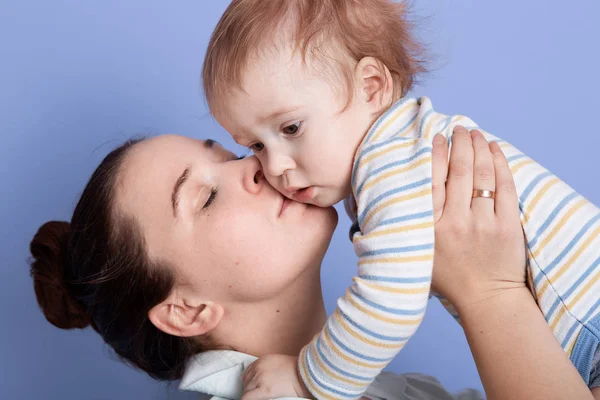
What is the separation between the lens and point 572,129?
300 centimetres

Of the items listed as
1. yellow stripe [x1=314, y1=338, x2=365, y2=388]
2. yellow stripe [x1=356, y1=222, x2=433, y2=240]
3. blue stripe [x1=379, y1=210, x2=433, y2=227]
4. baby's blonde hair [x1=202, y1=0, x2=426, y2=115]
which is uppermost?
baby's blonde hair [x1=202, y1=0, x2=426, y2=115]

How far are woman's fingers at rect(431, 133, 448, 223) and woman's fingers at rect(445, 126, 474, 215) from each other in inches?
0.6

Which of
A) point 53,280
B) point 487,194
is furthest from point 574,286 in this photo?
point 53,280

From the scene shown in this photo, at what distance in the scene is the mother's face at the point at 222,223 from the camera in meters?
1.67

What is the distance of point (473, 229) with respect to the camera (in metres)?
1.51

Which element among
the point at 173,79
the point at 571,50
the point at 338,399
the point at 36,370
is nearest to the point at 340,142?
the point at 338,399

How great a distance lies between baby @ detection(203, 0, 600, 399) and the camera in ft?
4.69

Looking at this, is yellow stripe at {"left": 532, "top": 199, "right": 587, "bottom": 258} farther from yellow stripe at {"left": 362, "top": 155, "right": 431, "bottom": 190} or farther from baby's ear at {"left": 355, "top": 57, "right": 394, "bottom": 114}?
baby's ear at {"left": 355, "top": 57, "right": 394, "bottom": 114}

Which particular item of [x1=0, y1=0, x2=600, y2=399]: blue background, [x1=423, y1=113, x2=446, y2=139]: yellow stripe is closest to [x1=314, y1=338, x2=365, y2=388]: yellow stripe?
[x1=423, y1=113, x2=446, y2=139]: yellow stripe

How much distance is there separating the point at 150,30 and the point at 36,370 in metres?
1.34

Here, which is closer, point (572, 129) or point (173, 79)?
point (173, 79)

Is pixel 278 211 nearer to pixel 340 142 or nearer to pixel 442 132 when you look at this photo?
pixel 340 142

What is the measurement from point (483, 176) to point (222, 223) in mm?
599

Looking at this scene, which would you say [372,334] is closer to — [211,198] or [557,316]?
[557,316]
